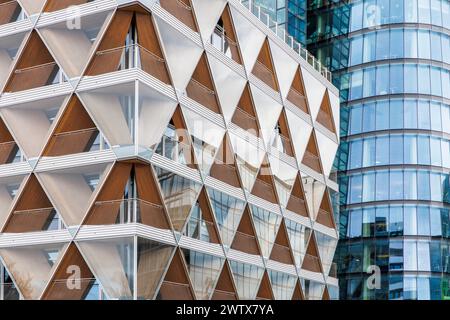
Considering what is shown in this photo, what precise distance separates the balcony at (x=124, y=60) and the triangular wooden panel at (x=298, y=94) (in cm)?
1456

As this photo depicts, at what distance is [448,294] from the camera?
64.3 m

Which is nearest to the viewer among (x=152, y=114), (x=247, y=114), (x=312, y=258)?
(x=152, y=114)

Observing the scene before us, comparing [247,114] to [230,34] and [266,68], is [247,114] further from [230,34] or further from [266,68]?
[230,34]

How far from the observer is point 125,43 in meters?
36.6

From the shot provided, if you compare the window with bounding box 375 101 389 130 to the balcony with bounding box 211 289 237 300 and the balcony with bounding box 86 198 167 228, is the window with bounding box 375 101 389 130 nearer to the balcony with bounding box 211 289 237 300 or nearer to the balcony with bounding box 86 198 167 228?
the balcony with bounding box 211 289 237 300

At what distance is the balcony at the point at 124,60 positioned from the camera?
35.8 meters

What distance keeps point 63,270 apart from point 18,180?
5.25 metres

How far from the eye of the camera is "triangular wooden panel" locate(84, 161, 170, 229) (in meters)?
34.8

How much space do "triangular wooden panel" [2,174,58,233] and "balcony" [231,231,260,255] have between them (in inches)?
351

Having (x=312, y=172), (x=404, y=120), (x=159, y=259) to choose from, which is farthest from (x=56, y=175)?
(x=404, y=120)

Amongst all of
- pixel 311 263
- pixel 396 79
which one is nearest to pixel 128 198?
pixel 311 263

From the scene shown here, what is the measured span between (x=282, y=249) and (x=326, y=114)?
36.7 feet

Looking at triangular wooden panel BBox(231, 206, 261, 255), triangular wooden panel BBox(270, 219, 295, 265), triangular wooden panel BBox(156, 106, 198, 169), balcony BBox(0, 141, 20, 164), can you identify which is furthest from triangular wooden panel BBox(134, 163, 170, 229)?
triangular wooden panel BBox(270, 219, 295, 265)
